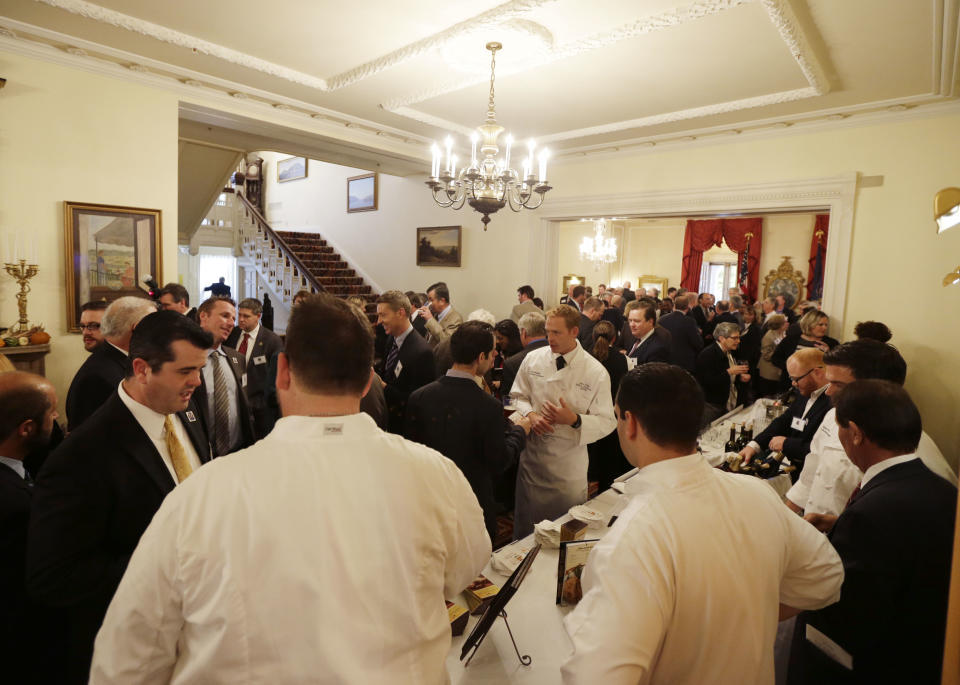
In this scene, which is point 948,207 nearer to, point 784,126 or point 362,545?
point 362,545

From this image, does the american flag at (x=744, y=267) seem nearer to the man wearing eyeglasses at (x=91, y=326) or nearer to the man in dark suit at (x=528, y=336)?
the man in dark suit at (x=528, y=336)

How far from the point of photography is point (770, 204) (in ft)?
19.3

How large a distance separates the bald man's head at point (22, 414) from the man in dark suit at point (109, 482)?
344mm

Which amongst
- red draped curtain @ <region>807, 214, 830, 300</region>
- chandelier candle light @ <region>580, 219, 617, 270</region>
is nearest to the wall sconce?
red draped curtain @ <region>807, 214, 830, 300</region>

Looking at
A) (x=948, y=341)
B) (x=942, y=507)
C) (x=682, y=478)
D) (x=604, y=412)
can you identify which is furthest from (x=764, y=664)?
(x=948, y=341)

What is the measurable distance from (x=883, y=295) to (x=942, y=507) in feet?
16.1

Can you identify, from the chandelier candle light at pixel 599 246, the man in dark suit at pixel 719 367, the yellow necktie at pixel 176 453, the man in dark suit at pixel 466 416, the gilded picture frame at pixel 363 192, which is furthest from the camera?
the chandelier candle light at pixel 599 246

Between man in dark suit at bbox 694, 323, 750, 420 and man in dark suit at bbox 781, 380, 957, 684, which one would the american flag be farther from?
man in dark suit at bbox 781, 380, 957, 684

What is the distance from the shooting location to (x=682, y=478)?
123 cm

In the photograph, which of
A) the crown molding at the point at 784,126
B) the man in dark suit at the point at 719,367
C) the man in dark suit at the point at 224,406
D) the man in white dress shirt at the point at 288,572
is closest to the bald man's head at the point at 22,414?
the man in white dress shirt at the point at 288,572

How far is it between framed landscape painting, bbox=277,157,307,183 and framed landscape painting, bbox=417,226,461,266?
526cm

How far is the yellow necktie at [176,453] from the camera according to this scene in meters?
1.73

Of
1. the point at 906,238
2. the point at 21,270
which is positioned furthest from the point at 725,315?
the point at 21,270

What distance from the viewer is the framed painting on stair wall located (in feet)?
14.9
